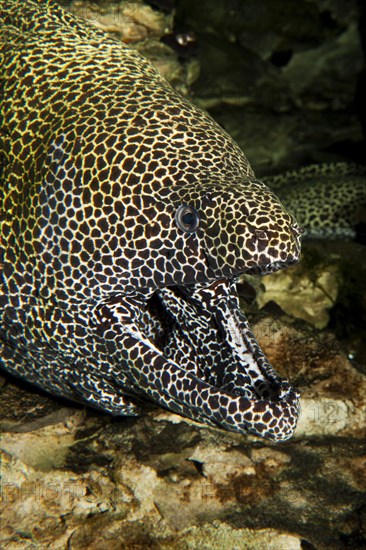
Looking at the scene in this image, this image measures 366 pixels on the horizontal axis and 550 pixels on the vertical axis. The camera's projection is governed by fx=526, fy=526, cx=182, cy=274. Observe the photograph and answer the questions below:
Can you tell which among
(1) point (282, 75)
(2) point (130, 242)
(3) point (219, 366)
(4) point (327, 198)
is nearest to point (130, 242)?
(2) point (130, 242)

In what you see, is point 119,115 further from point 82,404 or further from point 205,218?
point 82,404

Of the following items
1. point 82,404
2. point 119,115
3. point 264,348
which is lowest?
point 82,404

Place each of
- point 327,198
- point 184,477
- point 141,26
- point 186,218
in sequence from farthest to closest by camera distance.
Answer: point 327,198 < point 141,26 < point 184,477 < point 186,218

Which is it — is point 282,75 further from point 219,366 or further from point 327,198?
point 219,366

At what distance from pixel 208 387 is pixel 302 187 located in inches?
217

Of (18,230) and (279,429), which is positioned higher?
(279,429)

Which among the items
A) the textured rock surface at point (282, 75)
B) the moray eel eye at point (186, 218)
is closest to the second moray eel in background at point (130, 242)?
the moray eel eye at point (186, 218)

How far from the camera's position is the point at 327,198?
7.91 m

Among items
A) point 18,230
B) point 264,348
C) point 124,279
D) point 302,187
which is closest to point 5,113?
point 18,230

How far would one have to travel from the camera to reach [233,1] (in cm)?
977

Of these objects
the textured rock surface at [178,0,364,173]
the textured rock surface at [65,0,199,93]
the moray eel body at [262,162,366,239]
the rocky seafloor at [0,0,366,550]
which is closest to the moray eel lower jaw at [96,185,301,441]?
the rocky seafloor at [0,0,366,550]

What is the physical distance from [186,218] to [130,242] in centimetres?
37

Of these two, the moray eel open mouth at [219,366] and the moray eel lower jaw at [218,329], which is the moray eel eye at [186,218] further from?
the moray eel open mouth at [219,366]

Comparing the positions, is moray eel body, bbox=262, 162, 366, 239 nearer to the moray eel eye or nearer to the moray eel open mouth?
the moray eel open mouth
